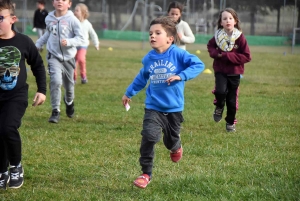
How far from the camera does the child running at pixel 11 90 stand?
17.6 ft

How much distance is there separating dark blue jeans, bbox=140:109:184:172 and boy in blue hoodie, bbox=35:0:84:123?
3.46m

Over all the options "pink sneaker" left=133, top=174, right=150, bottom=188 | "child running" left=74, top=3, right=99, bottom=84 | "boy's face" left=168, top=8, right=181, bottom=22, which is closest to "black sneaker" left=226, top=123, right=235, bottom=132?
"boy's face" left=168, top=8, right=181, bottom=22

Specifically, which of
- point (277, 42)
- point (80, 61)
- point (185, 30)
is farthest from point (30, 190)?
point (277, 42)

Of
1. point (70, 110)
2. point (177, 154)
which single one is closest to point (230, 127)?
point (70, 110)

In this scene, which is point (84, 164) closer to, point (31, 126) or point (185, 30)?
point (31, 126)

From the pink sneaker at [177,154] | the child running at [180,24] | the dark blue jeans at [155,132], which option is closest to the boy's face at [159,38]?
the dark blue jeans at [155,132]

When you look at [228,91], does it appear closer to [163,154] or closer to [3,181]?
[163,154]

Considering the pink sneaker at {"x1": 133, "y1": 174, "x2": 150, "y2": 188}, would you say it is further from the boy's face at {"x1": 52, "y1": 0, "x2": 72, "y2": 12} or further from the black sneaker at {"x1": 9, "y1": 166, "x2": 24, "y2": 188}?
the boy's face at {"x1": 52, "y1": 0, "x2": 72, "y2": 12}

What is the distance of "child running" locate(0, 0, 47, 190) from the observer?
17.6 feet

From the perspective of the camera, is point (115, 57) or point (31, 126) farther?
point (115, 57)

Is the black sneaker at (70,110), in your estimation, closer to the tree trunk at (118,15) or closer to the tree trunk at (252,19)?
the tree trunk at (252,19)

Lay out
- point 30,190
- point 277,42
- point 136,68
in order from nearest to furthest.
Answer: point 30,190 → point 136,68 → point 277,42

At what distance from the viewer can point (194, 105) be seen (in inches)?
445

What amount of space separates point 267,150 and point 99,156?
209cm
